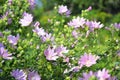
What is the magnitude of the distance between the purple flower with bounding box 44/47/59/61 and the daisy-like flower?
148 mm

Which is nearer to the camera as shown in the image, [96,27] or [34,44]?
[34,44]

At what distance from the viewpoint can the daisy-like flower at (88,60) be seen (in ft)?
9.84

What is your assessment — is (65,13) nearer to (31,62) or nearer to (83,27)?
(83,27)

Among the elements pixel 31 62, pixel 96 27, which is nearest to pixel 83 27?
pixel 96 27

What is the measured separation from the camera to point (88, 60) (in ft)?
9.87

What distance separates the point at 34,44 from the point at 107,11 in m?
13.3

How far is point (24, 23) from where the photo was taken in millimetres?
3686

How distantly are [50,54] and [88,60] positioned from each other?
232 mm

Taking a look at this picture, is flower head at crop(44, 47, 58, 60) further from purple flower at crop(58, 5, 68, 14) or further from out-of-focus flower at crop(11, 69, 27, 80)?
purple flower at crop(58, 5, 68, 14)

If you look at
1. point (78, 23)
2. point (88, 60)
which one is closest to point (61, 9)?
point (78, 23)

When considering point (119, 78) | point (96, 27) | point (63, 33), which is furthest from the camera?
point (63, 33)

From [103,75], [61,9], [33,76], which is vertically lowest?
[103,75]

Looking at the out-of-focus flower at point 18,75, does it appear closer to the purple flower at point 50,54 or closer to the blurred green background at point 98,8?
the purple flower at point 50,54

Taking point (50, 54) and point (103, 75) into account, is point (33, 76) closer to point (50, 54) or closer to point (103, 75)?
point (50, 54)
